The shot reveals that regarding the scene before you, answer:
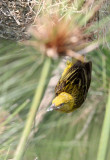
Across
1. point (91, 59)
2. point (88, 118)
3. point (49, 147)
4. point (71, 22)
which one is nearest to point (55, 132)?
point (49, 147)

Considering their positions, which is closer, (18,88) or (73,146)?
(18,88)

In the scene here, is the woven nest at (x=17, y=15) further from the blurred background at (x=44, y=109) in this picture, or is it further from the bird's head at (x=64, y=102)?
the bird's head at (x=64, y=102)

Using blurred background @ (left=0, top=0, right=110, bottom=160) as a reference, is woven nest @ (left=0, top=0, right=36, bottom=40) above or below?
above

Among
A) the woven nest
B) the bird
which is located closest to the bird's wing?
the bird

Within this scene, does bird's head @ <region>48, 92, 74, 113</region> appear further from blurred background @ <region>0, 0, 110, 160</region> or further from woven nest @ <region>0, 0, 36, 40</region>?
woven nest @ <region>0, 0, 36, 40</region>

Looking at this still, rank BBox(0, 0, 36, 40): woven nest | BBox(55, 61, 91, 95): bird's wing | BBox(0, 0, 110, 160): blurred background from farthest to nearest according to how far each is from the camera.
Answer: BBox(55, 61, 91, 95): bird's wing, BBox(0, 0, 110, 160): blurred background, BBox(0, 0, 36, 40): woven nest

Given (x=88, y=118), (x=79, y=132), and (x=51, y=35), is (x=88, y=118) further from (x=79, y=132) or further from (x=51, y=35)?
(x=51, y=35)

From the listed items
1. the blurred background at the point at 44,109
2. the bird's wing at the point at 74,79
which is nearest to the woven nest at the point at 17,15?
the blurred background at the point at 44,109
